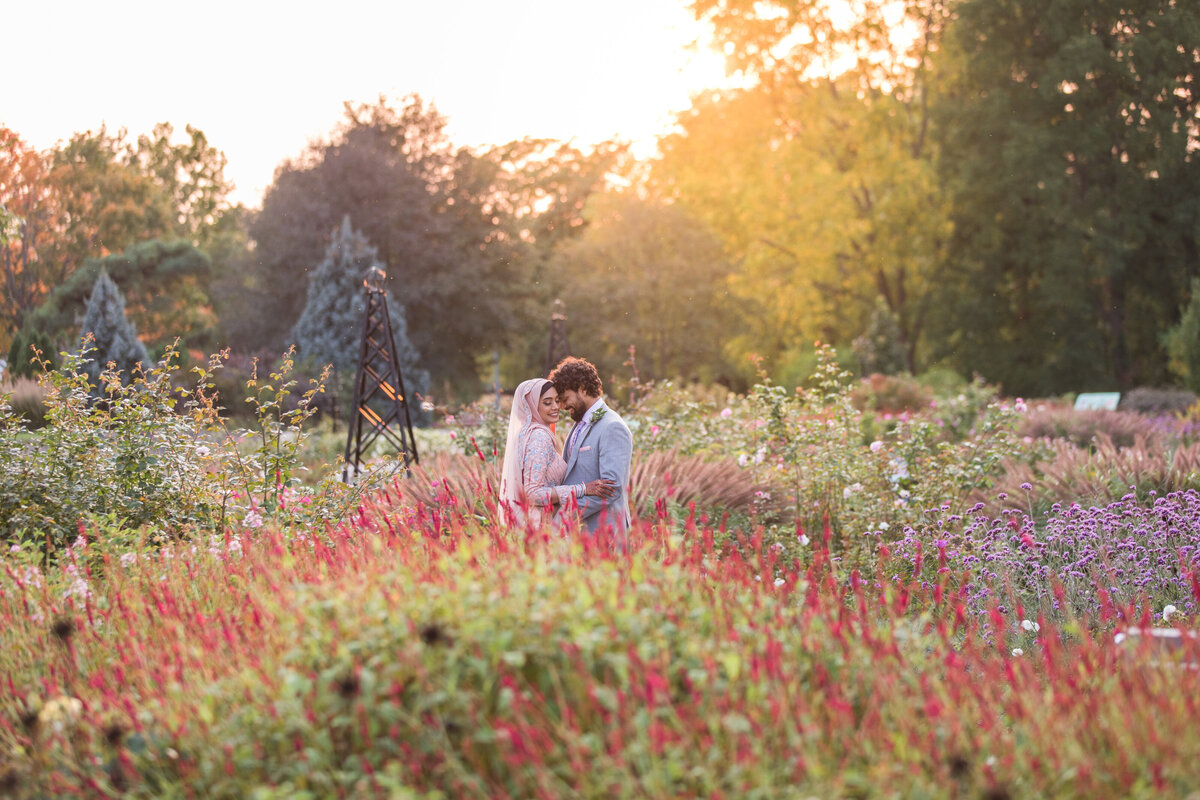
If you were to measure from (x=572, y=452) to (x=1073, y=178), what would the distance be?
79.9 feet

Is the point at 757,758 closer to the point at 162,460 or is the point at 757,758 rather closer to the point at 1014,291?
the point at 162,460

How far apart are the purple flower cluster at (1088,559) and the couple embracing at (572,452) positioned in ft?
6.17

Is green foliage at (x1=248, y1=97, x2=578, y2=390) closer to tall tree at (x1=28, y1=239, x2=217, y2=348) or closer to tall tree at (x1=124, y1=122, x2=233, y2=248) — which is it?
tall tree at (x1=28, y1=239, x2=217, y2=348)

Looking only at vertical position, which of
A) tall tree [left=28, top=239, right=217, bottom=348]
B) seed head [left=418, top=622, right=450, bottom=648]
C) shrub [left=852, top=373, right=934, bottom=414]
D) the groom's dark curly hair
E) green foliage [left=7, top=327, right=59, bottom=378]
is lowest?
shrub [left=852, top=373, right=934, bottom=414]

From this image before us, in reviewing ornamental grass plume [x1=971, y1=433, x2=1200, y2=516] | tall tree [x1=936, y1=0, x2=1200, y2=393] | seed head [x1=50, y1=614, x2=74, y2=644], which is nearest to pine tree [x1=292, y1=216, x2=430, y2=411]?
tall tree [x1=936, y1=0, x2=1200, y2=393]

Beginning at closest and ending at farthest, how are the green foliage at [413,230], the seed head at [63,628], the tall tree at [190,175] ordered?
the seed head at [63,628] → the green foliage at [413,230] → the tall tree at [190,175]

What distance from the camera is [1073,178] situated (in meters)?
26.0

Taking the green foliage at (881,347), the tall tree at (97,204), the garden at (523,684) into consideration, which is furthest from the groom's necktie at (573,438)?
the tall tree at (97,204)

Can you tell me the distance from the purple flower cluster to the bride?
2103 millimetres

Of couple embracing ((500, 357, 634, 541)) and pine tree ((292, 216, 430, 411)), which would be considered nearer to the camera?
couple embracing ((500, 357, 634, 541))

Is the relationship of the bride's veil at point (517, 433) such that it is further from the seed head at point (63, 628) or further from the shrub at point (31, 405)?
the shrub at point (31, 405)

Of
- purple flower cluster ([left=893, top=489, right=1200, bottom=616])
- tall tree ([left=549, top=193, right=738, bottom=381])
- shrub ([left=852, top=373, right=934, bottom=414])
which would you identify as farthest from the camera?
tall tree ([left=549, top=193, right=738, bottom=381])

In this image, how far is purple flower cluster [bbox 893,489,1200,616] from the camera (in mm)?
5977

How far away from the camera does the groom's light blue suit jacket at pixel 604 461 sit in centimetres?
529
